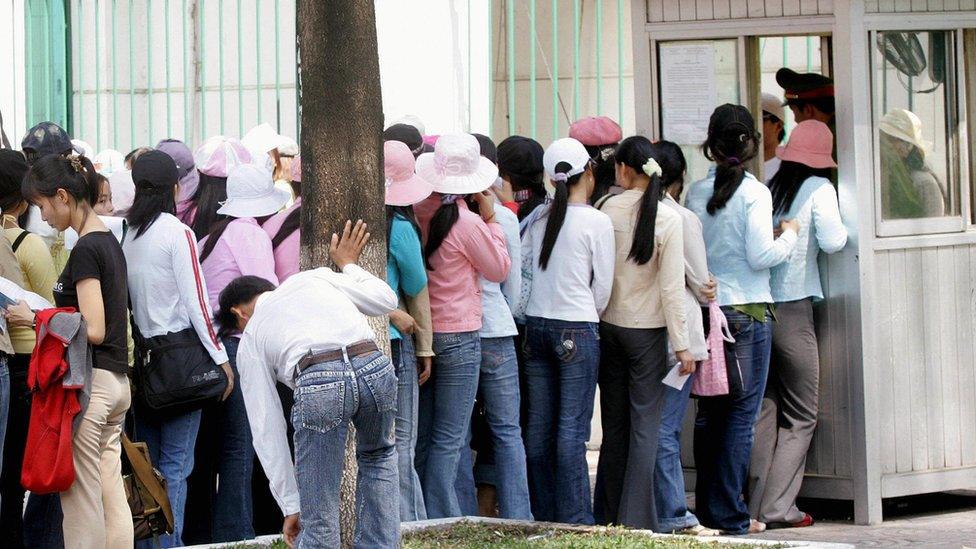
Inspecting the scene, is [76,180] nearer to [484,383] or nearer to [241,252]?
[241,252]

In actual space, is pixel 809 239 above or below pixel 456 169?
below

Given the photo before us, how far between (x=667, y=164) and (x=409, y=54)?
2853 mm

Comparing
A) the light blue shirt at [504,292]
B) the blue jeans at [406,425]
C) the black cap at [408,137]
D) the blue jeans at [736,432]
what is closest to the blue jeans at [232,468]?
the blue jeans at [406,425]

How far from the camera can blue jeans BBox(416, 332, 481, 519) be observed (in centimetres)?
672

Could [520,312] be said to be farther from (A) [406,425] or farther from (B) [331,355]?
(B) [331,355]

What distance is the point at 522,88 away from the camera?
9836mm

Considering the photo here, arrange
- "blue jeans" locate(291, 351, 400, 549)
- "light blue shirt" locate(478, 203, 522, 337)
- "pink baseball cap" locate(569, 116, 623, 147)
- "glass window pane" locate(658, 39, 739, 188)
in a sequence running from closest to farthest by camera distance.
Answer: "blue jeans" locate(291, 351, 400, 549)
"light blue shirt" locate(478, 203, 522, 337)
"pink baseball cap" locate(569, 116, 623, 147)
"glass window pane" locate(658, 39, 739, 188)

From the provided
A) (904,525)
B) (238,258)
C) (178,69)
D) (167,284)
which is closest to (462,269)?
(238,258)

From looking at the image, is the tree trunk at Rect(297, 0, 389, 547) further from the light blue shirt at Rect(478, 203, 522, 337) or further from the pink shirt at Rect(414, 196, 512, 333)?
the light blue shirt at Rect(478, 203, 522, 337)

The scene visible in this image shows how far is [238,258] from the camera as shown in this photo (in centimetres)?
671

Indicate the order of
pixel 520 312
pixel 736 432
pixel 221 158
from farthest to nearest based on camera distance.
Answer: pixel 736 432 → pixel 221 158 → pixel 520 312

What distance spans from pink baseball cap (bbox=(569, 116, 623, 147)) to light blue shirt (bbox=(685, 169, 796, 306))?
599mm

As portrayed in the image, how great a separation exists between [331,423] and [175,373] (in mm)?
1714

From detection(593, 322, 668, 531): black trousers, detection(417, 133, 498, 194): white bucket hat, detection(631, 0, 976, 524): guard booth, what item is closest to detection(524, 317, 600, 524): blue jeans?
detection(593, 322, 668, 531): black trousers
